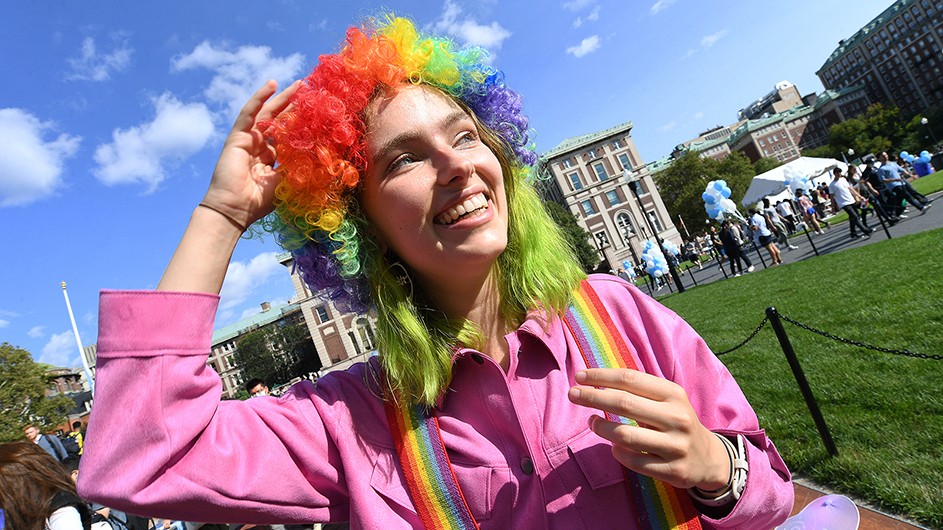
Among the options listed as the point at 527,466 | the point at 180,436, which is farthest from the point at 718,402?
the point at 180,436

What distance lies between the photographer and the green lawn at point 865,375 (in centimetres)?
335

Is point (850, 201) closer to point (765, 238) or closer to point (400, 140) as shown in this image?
point (765, 238)

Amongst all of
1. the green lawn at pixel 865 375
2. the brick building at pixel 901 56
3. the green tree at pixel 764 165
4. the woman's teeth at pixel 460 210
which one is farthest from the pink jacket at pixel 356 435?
the brick building at pixel 901 56

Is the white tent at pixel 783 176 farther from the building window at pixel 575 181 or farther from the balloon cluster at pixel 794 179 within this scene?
the building window at pixel 575 181

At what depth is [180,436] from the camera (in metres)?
1.19

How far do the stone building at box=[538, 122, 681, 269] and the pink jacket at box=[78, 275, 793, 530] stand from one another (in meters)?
60.2

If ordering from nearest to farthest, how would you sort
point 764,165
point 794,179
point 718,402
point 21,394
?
point 718,402 < point 21,394 < point 794,179 < point 764,165

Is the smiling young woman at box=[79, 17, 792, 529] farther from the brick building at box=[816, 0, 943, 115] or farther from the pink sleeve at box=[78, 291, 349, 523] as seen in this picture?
the brick building at box=[816, 0, 943, 115]

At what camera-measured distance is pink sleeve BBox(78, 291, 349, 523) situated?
114cm

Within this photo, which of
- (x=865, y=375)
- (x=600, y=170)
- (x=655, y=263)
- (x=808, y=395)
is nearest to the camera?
(x=808, y=395)

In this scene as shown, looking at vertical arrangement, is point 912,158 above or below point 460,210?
below

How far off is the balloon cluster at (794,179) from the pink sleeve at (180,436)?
31.5 meters

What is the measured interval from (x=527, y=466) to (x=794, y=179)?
106 feet

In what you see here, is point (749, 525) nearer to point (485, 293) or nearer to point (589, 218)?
point (485, 293)
